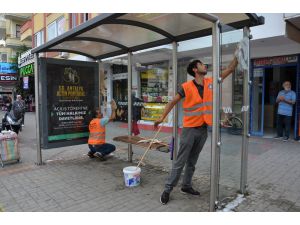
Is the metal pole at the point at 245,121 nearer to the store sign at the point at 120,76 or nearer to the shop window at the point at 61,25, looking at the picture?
the store sign at the point at 120,76

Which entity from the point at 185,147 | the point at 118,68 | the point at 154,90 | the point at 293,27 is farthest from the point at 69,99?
the point at 118,68

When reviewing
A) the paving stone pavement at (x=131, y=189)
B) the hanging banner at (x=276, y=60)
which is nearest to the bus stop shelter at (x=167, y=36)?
the paving stone pavement at (x=131, y=189)

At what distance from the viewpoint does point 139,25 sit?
4629mm

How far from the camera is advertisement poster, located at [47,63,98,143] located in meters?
6.13

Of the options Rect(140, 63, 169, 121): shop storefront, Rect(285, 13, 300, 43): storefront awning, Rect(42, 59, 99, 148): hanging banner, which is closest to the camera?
Rect(42, 59, 99, 148): hanging banner

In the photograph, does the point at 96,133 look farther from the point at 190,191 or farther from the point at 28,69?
the point at 28,69

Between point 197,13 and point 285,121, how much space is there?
6608 mm

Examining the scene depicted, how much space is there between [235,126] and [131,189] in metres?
1.88

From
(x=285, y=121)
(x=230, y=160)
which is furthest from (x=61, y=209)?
(x=285, y=121)

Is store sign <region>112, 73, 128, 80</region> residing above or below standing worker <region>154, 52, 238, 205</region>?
above

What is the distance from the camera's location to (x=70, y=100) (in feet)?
21.0

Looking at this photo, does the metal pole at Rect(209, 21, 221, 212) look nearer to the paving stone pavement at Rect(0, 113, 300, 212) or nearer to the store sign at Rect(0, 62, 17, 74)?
the paving stone pavement at Rect(0, 113, 300, 212)

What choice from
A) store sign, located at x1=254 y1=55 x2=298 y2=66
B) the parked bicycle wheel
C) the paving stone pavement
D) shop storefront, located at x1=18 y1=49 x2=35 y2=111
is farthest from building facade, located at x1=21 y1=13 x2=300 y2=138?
shop storefront, located at x1=18 y1=49 x2=35 y2=111

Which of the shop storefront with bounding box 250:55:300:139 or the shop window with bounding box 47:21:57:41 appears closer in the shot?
the shop storefront with bounding box 250:55:300:139
